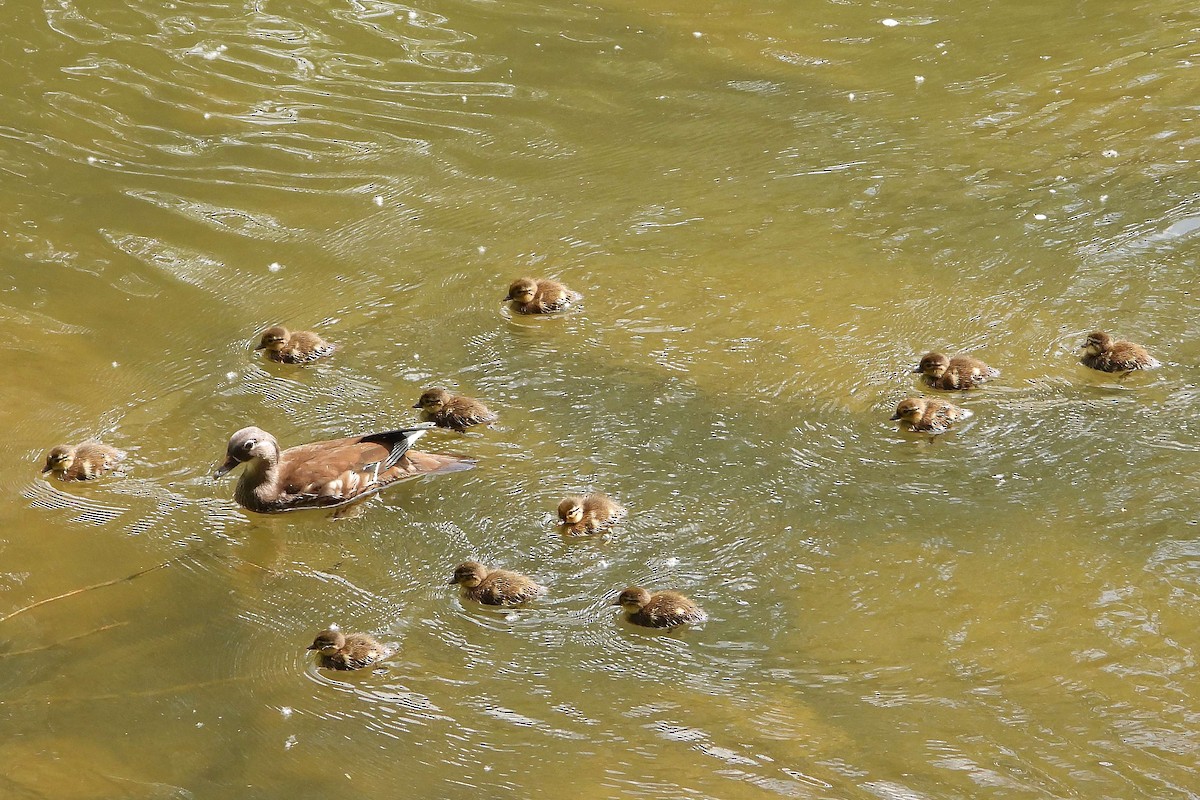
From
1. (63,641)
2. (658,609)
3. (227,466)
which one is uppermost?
(658,609)

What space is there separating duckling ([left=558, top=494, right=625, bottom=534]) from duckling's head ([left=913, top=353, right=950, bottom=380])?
1.70m

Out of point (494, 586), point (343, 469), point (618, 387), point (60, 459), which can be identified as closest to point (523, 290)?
point (618, 387)

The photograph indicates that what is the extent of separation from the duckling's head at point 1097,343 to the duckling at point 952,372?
52 centimetres

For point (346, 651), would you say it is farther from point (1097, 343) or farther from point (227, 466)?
point (1097, 343)

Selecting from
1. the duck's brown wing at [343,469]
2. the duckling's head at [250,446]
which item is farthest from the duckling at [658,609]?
the duckling's head at [250,446]

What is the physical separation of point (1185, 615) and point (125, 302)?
18.1 ft

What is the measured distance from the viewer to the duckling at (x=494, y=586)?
5.12 metres

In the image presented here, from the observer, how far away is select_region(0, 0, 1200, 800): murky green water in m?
4.68

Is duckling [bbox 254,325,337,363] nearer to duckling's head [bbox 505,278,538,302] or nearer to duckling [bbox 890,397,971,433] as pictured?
duckling's head [bbox 505,278,538,302]

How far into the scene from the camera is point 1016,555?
5285mm

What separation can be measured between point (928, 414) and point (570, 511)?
1710 millimetres

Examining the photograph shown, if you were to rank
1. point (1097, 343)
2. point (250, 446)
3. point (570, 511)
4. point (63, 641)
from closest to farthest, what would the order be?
1. point (63, 641)
2. point (570, 511)
3. point (250, 446)
4. point (1097, 343)

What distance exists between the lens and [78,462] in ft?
19.7

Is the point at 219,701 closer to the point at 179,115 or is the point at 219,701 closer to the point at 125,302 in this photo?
the point at 125,302
